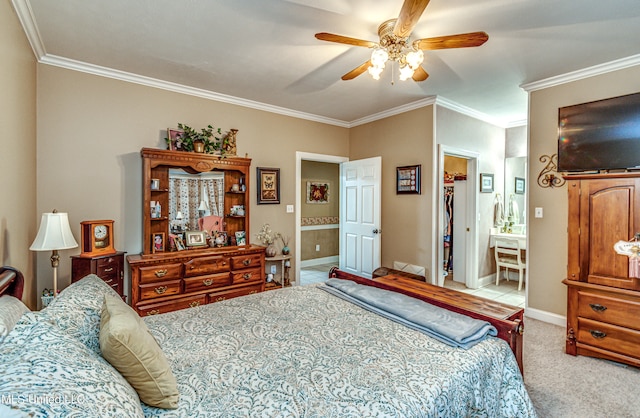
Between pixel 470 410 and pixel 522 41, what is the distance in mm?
2725

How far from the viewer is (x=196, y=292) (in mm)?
3170

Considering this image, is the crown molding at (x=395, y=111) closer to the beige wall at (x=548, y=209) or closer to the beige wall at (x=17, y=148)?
the beige wall at (x=548, y=209)

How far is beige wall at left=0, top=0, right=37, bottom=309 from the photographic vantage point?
1812mm

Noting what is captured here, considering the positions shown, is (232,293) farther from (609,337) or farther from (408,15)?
(609,337)

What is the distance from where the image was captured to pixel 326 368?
1250mm

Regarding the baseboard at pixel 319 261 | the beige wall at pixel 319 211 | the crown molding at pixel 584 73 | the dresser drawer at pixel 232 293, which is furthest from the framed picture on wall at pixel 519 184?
the dresser drawer at pixel 232 293

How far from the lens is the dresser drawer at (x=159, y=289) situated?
9.52ft

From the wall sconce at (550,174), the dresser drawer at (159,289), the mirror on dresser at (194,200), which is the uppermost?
the wall sconce at (550,174)

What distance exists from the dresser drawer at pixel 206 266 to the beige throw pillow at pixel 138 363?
85.1 inches

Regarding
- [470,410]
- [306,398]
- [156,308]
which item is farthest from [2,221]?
[470,410]

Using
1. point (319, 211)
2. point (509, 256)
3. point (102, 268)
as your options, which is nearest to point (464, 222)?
point (509, 256)

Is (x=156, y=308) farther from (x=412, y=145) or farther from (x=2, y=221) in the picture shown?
(x=412, y=145)

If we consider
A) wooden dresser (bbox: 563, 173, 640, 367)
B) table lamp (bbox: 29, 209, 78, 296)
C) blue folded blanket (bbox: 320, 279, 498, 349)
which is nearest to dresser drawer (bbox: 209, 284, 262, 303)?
table lamp (bbox: 29, 209, 78, 296)

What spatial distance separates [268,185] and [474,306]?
3020 millimetres
